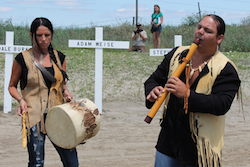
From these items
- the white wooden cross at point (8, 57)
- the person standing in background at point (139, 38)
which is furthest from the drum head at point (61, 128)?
the person standing in background at point (139, 38)

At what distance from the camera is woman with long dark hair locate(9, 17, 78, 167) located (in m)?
2.91

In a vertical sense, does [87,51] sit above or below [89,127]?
above

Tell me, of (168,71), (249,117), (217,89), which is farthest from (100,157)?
(249,117)

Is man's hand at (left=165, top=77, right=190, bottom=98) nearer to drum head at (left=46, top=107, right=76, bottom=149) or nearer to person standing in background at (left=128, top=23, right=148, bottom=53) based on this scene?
drum head at (left=46, top=107, right=76, bottom=149)

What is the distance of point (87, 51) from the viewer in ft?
44.8

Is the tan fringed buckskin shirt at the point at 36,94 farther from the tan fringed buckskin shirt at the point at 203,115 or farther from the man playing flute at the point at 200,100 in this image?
the tan fringed buckskin shirt at the point at 203,115

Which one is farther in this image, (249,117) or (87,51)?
(87,51)

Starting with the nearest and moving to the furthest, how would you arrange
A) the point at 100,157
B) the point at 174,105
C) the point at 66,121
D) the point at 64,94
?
the point at 174,105, the point at 66,121, the point at 64,94, the point at 100,157

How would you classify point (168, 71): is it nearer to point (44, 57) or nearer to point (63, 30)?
point (44, 57)

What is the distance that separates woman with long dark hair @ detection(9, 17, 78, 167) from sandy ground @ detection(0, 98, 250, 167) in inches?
57.7

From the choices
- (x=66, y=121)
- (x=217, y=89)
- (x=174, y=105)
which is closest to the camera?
(x=217, y=89)

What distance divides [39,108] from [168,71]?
1277mm

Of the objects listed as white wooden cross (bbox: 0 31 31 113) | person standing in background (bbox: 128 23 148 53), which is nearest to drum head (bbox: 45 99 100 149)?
white wooden cross (bbox: 0 31 31 113)

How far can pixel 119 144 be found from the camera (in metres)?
5.16
